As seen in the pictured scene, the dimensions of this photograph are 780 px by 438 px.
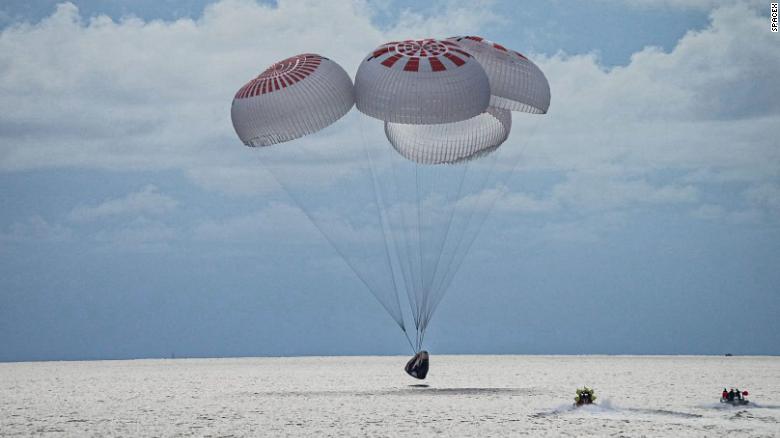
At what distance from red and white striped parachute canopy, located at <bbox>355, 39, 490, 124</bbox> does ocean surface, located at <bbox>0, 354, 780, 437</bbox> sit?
26.1 feet

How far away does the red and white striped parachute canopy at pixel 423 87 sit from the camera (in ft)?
79.4

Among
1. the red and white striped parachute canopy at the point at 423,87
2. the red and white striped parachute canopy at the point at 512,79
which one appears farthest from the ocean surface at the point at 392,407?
the red and white striped parachute canopy at the point at 512,79

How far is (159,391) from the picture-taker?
35906 mm

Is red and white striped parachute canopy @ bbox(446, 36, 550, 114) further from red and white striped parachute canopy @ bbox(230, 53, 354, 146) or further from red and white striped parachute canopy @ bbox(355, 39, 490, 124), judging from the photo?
red and white striped parachute canopy @ bbox(230, 53, 354, 146)

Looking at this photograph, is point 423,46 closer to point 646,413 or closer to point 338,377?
point 646,413

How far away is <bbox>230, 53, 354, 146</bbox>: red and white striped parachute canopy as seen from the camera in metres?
25.2

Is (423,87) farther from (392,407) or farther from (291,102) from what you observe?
(392,407)

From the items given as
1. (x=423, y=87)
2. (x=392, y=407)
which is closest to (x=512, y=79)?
(x=423, y=87)

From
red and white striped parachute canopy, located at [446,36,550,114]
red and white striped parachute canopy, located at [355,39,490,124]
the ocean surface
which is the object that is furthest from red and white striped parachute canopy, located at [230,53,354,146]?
the ocean surface

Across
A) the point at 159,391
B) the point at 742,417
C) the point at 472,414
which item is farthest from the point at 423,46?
the point at 159,391

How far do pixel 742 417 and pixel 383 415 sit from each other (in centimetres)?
905

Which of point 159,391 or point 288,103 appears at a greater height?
point 288,103

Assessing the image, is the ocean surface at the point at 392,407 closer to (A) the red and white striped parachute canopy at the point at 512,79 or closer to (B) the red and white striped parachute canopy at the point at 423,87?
(B) the red and white striped parachute canopy at the point at 423,87

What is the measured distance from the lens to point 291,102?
25.1m
